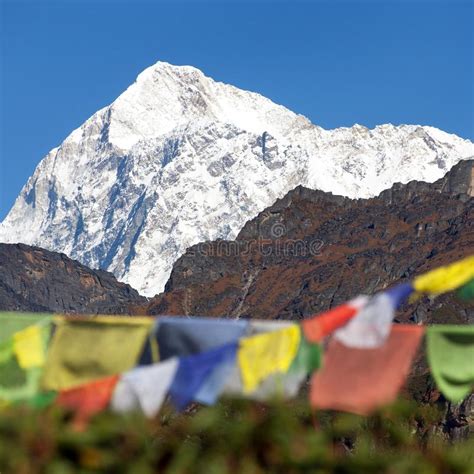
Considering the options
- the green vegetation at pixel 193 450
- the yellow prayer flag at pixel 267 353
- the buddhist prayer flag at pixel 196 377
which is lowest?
the green vegetation at pixel 193 450

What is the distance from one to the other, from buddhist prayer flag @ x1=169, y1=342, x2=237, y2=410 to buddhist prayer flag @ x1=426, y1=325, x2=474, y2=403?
81.8 inches

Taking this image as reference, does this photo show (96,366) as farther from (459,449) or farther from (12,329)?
(459,449)

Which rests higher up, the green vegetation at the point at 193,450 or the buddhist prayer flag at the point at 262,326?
the buddhist prayer flag at the point at 262,326

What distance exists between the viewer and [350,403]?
13.0 meters

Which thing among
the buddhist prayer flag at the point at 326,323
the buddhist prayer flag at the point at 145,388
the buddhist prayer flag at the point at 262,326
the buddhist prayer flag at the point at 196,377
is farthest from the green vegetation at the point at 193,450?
the buddhist prayer flag at the point at 262,326

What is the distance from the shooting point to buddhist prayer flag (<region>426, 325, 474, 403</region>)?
541 inches

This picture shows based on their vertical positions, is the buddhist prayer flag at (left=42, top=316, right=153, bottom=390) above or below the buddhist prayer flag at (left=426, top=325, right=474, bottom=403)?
below

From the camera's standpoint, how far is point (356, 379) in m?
13.1

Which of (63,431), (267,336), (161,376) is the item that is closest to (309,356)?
(267,336)

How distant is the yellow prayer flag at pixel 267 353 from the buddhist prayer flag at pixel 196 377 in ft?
0.41

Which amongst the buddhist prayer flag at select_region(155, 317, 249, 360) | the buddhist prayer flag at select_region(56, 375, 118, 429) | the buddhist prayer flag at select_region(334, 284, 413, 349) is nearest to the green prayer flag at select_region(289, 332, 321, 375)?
the buddhist prayer flag at select_region(334, 284, 413, 349)

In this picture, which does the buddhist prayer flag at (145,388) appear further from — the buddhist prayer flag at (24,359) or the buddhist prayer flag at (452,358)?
the buddhist prayer flag at (452,358)

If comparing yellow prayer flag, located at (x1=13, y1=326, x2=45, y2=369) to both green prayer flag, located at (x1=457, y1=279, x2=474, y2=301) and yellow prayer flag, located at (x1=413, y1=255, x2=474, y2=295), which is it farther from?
green prayer flag, located at (x1=457, y1=279, x2=474, y2=301)

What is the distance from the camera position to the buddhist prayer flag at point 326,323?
12844 millimetres
